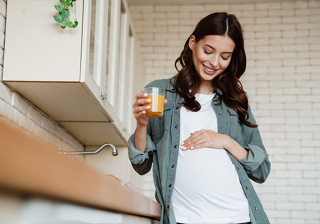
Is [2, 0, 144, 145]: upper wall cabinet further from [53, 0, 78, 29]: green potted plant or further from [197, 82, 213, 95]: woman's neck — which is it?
[197, 82, 213, 95]: woman's neck

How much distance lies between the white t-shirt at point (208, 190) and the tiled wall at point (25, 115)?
2.70ft

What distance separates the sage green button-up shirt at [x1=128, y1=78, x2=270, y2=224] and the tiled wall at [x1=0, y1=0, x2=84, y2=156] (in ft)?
2.13

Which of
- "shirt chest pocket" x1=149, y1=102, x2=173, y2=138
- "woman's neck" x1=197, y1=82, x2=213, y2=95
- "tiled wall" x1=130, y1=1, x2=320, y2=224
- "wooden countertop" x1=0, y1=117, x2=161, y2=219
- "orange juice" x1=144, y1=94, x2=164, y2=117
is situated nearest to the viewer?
"wooden countertop" x1=0, y1=117, x2=161, y2=219

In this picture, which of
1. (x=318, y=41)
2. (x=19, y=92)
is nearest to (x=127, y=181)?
(x=19, y=92)

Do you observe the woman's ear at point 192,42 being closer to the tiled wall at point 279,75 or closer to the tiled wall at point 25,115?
the tiled wall at point 25,115

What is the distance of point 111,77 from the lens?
7.68ft

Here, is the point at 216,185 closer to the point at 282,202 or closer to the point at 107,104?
the point at 107,104

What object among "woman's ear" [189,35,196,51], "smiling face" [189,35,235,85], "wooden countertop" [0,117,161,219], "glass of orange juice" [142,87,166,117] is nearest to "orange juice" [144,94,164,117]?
"glass of orange juice" [142,87,166,117]

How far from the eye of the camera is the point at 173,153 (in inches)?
50.6

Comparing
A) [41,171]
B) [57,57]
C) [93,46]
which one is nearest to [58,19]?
[57,57]

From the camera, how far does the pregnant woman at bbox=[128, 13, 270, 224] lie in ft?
4.02

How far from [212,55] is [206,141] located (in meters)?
0.38

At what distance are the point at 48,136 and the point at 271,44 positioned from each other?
3.28 metres

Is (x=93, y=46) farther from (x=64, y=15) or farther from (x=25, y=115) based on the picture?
(x=25, y=115)
